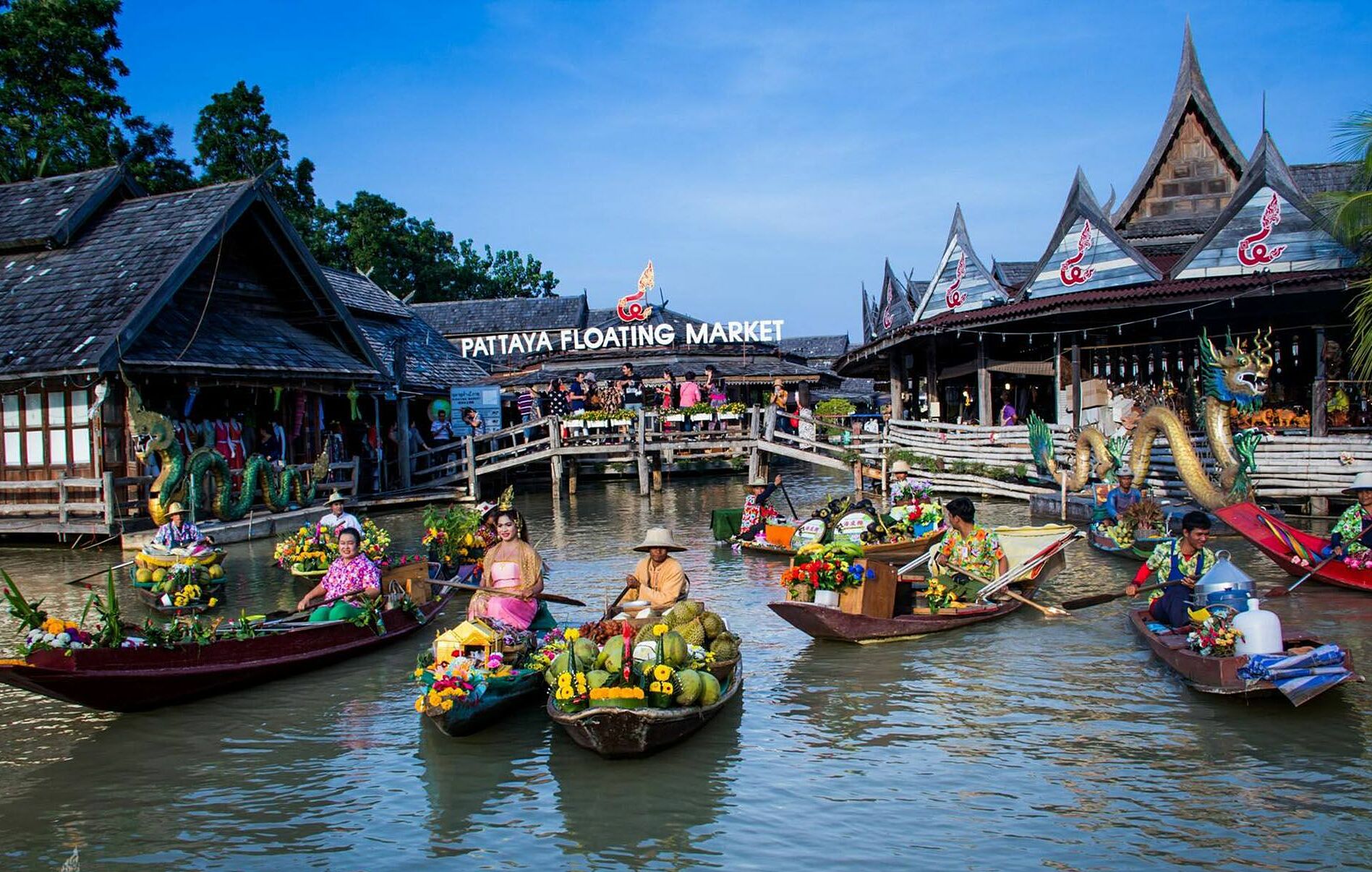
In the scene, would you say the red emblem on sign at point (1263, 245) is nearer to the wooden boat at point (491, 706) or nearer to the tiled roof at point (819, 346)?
the wooden boat at point (491, 706)

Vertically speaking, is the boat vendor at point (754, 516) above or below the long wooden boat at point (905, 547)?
above

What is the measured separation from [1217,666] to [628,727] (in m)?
4.65

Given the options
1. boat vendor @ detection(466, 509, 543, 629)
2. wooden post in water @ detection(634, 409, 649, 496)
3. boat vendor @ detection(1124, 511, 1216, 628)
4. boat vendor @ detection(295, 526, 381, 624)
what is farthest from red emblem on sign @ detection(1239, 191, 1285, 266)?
boat vendor @ detection(295, 526, 381, 624)

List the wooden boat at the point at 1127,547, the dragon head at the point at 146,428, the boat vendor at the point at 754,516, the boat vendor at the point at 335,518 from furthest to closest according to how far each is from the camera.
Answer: the boat vendor at the point at 754,516
the dragon head at the point at 146,428
the wooden boat at the point at 1127,547
the boat vendor at the point at 335,518

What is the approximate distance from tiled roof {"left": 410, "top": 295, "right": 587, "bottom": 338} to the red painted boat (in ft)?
123

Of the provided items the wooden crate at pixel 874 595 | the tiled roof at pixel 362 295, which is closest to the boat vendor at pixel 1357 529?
the wooden crate at pixel 874 595

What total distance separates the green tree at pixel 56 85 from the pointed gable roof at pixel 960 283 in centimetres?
2798

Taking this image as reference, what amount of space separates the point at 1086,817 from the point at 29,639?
8370 millimetres

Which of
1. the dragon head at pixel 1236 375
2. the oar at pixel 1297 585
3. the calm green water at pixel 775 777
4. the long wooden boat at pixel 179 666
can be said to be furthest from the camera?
the dragon head at pixel 1236 375

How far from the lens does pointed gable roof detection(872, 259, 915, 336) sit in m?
31.6

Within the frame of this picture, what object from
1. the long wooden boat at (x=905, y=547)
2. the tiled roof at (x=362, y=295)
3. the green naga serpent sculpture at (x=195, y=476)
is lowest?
the long wooden boat at (x=905, y=547)

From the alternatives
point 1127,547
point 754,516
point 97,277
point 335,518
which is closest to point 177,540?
point 335,518

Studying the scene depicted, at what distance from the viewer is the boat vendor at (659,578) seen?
10172 millimetres

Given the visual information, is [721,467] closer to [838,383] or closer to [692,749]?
[838,383]
